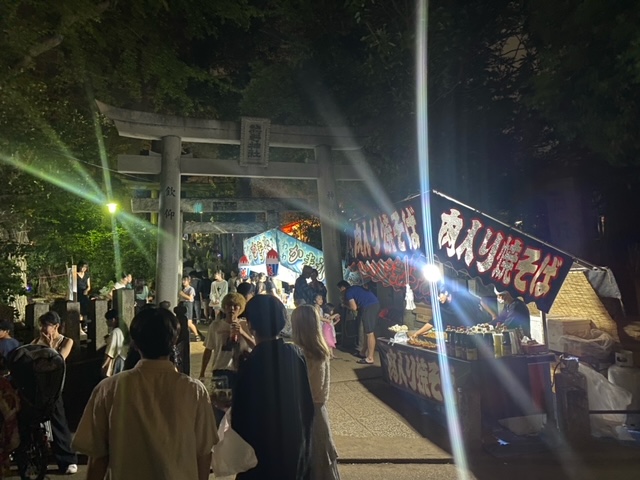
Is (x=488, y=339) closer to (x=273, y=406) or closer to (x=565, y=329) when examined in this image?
(x=565, y=329)

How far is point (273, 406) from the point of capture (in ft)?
9.04

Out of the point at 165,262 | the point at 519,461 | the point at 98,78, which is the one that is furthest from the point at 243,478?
the point at 98,78

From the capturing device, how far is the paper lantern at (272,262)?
16.9 m

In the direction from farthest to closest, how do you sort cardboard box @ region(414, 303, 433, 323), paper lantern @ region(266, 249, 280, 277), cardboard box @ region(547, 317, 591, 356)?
paper lantern @ region(266, 249, 280, 277) → cardboard box @ region(414, 303, 433, 323) → cardboard box @ region(547, 317, 591, 356)

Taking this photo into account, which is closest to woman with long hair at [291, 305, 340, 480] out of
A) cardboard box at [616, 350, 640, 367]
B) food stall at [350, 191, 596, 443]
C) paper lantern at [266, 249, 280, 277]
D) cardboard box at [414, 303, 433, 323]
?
food stall at [350, 191, 596, 443]

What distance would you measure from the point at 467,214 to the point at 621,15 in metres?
3.36

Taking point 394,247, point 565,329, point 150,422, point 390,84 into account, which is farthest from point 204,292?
point 150,422

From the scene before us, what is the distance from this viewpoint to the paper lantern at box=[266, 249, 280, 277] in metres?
16.9

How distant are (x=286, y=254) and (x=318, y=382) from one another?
1241 cm

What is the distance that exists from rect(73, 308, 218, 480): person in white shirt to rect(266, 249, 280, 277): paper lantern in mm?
14351

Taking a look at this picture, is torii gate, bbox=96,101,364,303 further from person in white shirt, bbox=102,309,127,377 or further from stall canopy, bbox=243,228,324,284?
person in white shirt, bbox=102,309,127,377

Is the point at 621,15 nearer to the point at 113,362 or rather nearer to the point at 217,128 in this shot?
the point at 113,362

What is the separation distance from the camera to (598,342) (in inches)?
304

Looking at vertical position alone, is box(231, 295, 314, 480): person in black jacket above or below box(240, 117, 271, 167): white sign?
below
